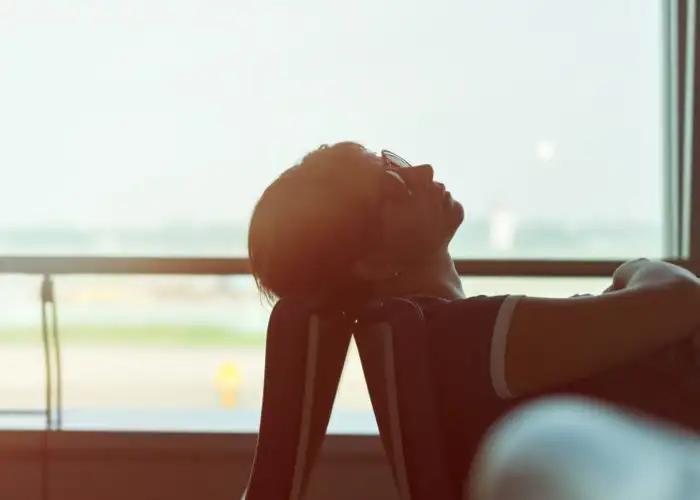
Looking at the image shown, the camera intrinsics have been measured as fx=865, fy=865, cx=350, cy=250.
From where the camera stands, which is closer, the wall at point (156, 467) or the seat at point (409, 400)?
the seat at point (409, 400)

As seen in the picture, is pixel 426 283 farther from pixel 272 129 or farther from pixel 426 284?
pixel 272 129

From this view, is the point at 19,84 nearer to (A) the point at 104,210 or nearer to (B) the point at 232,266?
(A) the point at 104,210

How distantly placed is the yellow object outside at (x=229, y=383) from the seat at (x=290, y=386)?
114cm

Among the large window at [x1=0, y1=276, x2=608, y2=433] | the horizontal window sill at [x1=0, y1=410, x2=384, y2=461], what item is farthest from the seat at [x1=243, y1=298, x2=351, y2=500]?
the large window at [x1=0, y1=276, x2=608, y2=433]

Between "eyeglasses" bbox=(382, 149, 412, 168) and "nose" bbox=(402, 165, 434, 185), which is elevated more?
"eyeglasses" bbox=(382, 149, 412, 168)

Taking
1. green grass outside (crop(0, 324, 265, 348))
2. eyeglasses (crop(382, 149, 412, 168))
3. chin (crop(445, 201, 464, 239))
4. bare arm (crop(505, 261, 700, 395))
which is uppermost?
eyeglasses (crop(382, 149, 412, 168))

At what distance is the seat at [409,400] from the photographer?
1.06m

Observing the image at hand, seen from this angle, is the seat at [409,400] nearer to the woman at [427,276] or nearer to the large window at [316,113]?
the woman at [427,276]

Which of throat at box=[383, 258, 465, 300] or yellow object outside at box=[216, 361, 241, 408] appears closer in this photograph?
throat at box=[383, 258, 465, 300]

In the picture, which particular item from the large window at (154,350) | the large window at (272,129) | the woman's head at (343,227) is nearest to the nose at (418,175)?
the woman's head at (343,227)

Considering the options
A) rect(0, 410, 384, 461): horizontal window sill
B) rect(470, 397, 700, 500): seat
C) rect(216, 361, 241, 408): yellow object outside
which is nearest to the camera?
rect(470, 397, 700, 500): seat

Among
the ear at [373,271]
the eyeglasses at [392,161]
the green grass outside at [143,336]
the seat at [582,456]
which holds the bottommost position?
the green grass outside at [143,336]

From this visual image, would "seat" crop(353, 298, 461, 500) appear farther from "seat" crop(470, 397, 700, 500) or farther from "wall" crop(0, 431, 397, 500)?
"wall" crop(0, 431, 397, 500)

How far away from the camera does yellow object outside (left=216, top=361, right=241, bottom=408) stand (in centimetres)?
227
